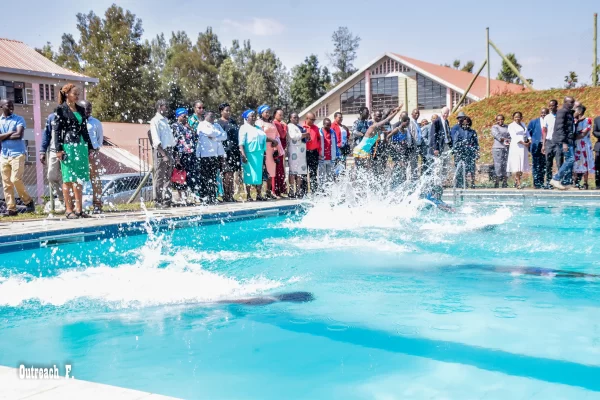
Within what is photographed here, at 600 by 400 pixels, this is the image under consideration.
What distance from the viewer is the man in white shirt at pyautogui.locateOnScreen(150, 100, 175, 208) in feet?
38.9

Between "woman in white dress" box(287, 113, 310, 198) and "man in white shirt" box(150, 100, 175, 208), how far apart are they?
3057 millimetres

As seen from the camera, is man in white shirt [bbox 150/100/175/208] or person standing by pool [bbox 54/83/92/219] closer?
person standing by pool [bbox 54/83/92/219]

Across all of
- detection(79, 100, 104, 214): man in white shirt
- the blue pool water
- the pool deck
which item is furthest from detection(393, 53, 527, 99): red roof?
the pool deck

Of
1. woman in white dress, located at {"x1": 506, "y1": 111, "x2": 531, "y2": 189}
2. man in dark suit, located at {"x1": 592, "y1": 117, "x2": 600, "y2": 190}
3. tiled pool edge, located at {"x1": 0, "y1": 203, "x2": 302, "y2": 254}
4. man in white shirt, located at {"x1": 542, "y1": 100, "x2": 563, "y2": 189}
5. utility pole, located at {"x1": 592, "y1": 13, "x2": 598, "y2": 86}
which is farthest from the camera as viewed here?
utility pole, located at {"x1": 592, "y1": 13, "x2": 598, "y2": 86}

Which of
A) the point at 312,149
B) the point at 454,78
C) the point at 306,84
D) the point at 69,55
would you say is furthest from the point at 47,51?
the point at 312,149

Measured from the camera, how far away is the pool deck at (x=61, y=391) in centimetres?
276

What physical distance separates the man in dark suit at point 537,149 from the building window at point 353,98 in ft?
93.3

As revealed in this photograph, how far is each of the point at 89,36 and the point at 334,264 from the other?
171 ft

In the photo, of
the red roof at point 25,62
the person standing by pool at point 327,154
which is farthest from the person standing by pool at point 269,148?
the red roof at point 25,62

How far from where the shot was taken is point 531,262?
23.5 feet

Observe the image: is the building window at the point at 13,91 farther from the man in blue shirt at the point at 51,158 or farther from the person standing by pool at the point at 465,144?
the person standing by pool at the point at 465,144

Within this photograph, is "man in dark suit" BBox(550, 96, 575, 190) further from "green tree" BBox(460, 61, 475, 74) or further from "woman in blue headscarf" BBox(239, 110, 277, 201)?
"green tree" BBox(460, 61, 475, 74)

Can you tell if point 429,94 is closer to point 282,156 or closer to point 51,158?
point 282,156

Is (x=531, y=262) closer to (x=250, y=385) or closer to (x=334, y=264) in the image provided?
(x=334, y=264)
